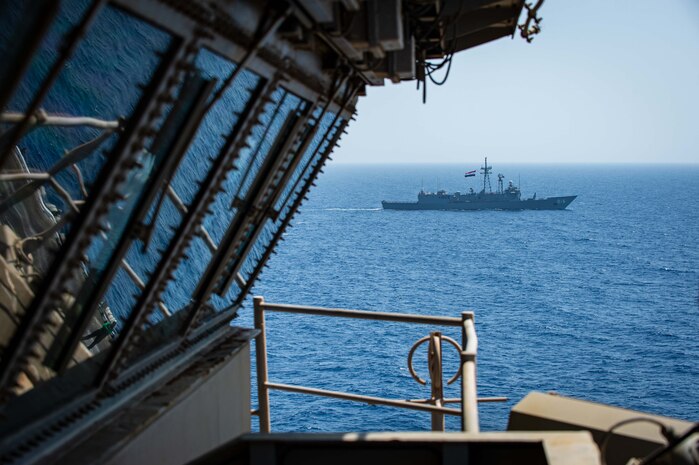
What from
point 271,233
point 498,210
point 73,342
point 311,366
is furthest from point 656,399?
point 498,210

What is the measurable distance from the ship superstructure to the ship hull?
117 m

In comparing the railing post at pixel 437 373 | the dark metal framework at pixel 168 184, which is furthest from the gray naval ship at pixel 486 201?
the dark metal framework at pixel 168 184

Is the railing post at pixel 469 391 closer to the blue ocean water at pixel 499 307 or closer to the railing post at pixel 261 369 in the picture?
the railing post at pixel 261 369

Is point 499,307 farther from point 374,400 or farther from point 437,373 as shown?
point 374,400

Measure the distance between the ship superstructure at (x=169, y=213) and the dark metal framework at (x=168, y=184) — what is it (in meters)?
0.01

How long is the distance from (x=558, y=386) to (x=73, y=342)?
135ft

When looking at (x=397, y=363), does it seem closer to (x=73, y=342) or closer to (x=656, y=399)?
(x=656, y=399)

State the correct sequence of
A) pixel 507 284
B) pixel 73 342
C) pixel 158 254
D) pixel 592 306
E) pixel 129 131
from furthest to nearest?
pixel 507 284 → pixel 592 306 → pixel 158 254 → pixel 73 342 → pixel 129 131

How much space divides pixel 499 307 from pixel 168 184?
5782 centimetres

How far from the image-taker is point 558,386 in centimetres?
4241

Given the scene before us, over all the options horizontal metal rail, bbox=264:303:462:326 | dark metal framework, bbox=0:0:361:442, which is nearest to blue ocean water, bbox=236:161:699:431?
horizontal metal rail, bbox=264:303:462:326

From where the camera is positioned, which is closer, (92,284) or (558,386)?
(92,284)

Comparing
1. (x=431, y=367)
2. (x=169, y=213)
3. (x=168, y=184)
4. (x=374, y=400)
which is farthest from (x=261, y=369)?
(x=168, y=184)

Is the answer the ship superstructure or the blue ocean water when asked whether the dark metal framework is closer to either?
the ship superstructure
